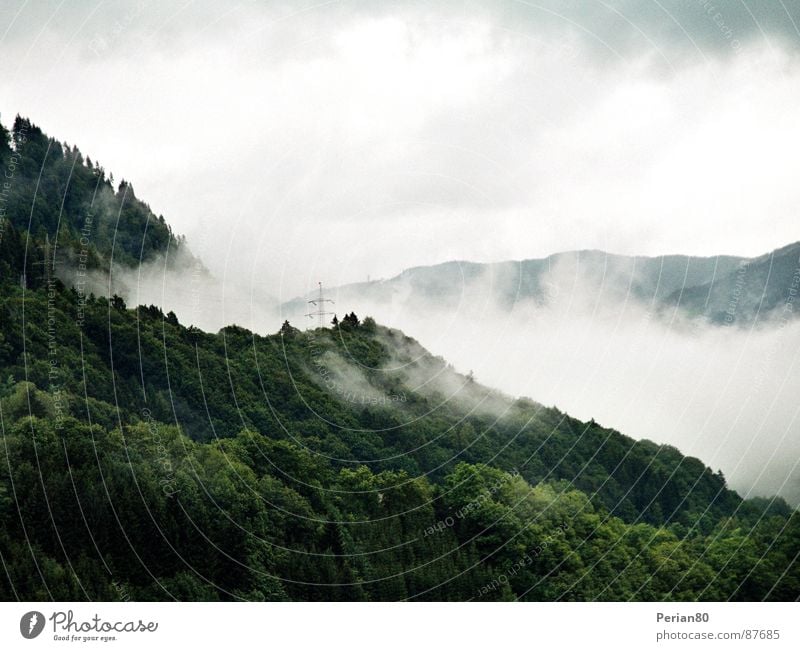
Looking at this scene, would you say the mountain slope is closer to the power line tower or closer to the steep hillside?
the steep hillside

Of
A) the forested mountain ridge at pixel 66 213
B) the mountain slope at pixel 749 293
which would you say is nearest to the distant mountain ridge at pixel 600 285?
the mountain slope at pixel 749 293

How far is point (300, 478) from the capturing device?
56656mm

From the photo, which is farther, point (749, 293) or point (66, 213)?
point (749, 293)

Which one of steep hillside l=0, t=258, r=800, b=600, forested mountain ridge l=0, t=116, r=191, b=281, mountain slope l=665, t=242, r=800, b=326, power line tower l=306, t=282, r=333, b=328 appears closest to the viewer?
steep hillside l=0, t=258, r=800, b=600

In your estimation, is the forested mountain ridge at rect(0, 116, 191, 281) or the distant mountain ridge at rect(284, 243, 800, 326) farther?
the forested mountain ridge at rect(0, 116, 191, 281)

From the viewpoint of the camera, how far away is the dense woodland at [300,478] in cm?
Result: 4312

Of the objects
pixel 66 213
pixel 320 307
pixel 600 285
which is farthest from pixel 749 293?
pixel 66 213

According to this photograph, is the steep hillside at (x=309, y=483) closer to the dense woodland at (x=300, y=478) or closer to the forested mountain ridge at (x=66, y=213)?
the dense woodland at (x=300, y=478)

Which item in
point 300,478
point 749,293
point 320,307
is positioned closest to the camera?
point 300,478

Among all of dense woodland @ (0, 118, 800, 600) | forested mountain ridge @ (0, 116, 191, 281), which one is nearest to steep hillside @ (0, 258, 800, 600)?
dense woodland @ (0, 118, 800, 600)

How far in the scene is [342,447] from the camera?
61.6 meters

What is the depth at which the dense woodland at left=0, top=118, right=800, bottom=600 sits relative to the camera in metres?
43.1

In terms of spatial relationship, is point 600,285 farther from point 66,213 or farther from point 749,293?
point 66,213

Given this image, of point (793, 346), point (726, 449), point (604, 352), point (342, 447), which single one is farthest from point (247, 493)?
point (726, 449)
